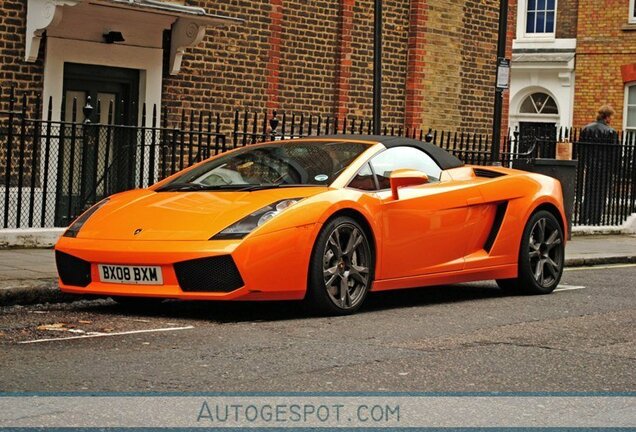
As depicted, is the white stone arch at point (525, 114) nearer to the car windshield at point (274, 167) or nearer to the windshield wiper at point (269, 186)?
the car windshield at point (274, 167)

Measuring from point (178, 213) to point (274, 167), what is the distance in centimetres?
110

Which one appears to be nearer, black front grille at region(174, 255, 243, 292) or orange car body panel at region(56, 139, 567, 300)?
black front grille at region(174, 255, 243, 292)

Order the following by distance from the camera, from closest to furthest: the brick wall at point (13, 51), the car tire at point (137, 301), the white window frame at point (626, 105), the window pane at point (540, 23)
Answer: the car tire at point (137, 301) → the brick wall at point (13, 51) → the white window frame at point (626, 105) → the window pane at point (540, 23)

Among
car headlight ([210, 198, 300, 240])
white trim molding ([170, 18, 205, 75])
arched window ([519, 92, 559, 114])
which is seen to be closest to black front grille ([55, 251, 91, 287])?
car headlight ([210, 198, 300, 240])

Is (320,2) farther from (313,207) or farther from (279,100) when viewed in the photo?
(313,207)

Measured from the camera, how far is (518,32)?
35.7 meters

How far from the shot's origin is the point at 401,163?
10711mm

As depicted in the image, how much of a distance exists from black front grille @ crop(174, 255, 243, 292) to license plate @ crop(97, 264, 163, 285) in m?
0.17

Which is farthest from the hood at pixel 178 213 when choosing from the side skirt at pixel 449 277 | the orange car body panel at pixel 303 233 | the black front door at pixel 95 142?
the black front door at pixel 95 142

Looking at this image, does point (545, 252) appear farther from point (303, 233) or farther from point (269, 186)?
point (303, 233)

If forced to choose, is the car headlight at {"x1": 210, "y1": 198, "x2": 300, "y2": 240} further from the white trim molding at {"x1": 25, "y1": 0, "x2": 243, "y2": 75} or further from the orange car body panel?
the white trim molding at {"x1": 25, "y1": 0, "x2": 243, "y2": 75}

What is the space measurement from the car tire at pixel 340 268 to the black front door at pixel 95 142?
16.8 feet

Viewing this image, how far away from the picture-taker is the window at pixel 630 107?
3356cm

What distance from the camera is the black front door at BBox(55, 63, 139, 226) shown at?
572 inches
